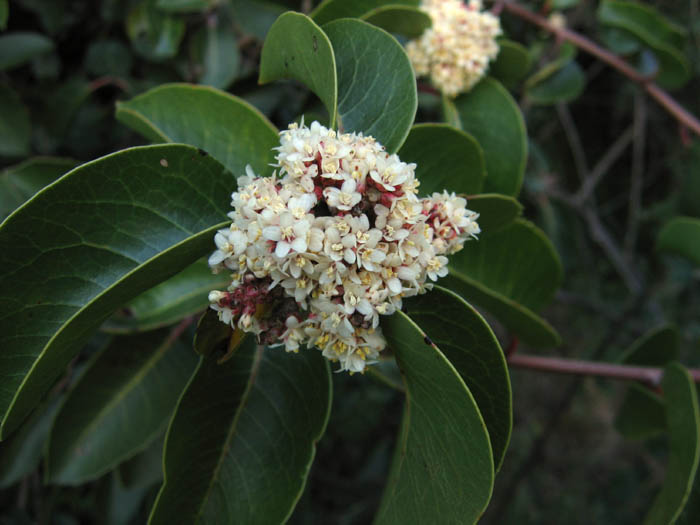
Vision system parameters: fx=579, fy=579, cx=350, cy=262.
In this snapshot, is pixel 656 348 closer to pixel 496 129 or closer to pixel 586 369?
pixel 586 369

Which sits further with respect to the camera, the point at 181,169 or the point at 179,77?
the point at 179,77

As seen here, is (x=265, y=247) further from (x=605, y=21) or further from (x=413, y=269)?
(x=605, y=21)

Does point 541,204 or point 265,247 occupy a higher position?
point 265,247

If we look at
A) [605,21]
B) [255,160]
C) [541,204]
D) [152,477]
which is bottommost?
[152,477]

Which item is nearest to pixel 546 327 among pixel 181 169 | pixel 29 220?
pixel 181 169

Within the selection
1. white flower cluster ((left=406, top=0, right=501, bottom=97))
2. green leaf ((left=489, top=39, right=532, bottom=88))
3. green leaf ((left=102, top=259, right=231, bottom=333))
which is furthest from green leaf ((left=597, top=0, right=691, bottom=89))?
green leaf ((left=102, top=259, right=231, bottom=333))

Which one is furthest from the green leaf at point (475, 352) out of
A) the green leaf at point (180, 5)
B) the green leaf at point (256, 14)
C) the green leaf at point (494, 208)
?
the green leaf at point (180, 5)

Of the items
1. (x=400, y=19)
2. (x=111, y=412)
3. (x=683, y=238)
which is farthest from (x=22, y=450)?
(x=683, y=238)
